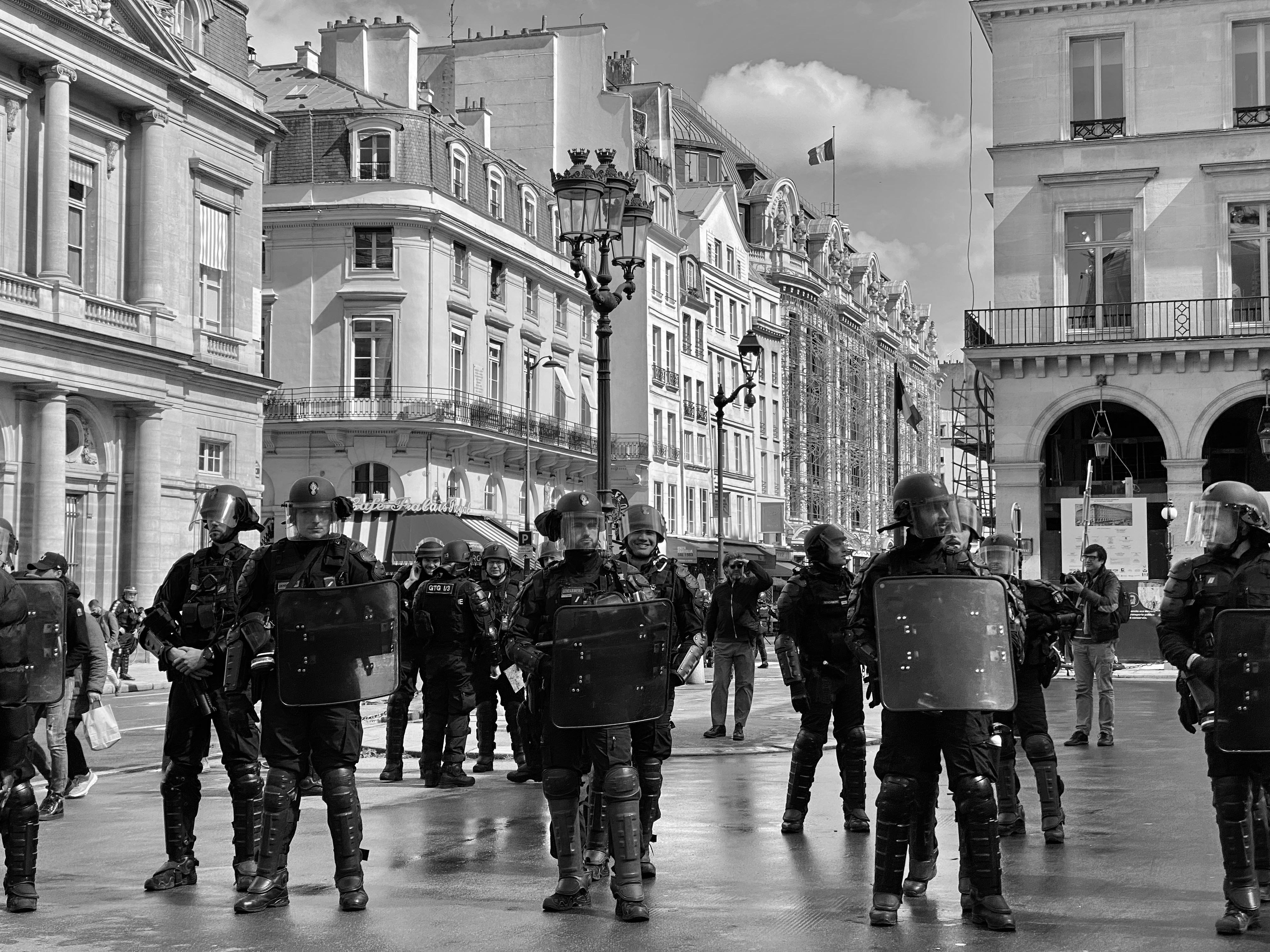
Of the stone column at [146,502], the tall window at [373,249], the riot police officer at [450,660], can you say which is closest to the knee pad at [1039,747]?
the riot police officer at [450,660]

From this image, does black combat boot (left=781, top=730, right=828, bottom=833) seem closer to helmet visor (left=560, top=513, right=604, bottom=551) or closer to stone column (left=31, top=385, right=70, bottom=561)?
helmet visor (left=560, top=513, right=604, bottom=551)

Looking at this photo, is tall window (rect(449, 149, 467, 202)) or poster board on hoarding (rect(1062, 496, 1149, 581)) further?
tall window (rect(449, 149, 467, 202))

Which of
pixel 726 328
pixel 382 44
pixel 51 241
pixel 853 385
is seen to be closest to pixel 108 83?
pixel 51 241

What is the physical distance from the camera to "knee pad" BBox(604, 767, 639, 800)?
6.94 metres

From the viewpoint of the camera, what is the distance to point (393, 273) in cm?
4481

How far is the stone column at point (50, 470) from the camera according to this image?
28.9 m

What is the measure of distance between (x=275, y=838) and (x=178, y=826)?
78cm

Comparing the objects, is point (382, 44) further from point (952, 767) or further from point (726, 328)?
point (952, 767)

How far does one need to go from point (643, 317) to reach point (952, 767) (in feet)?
174

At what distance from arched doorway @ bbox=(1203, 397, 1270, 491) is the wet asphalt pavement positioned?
20.4 m

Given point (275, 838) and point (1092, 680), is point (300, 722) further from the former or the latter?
point (1092, 680)

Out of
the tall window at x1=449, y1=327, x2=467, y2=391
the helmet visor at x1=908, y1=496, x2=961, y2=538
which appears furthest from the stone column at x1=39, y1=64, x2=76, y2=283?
the helmet visor at x1=908, y1=496, x2=961, y2=538

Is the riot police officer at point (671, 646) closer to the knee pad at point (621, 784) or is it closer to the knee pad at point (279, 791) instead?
the knee pad at point (621, 784)

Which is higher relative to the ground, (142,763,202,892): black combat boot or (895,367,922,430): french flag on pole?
(895,367,922,430): french flag on pole
